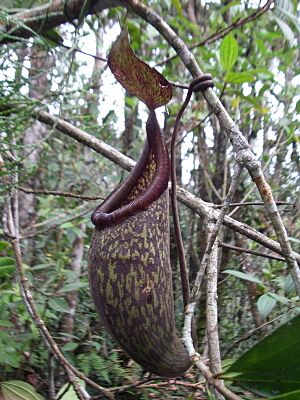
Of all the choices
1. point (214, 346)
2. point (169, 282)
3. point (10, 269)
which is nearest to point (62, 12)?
point (10, 269)

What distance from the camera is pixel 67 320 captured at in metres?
1.34

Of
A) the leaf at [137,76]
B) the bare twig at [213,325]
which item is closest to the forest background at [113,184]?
the bare twig at [213,325]

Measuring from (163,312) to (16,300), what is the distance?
22.3 inches

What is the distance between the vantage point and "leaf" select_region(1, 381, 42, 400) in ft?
3.05

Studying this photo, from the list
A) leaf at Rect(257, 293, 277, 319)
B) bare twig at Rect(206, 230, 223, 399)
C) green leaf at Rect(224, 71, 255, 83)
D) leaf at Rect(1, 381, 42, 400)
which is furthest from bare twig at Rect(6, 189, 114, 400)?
green leaf at Rect(224, 71, 255, 83)

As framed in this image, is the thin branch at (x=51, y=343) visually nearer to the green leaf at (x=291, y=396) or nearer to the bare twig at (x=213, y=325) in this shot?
the bare twig at (x=213, y=325)

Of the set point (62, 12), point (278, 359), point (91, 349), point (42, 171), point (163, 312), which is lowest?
point (278, 359)

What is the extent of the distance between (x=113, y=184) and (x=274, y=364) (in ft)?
6.26

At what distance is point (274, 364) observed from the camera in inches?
19.5

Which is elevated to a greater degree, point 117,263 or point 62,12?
point 62,12

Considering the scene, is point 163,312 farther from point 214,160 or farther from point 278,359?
point 214,160

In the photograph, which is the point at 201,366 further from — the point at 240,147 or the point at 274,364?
the point at 240,147

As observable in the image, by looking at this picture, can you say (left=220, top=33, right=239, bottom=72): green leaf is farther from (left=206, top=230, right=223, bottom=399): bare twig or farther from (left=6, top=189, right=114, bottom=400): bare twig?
(left=6, top=189, right=114, bottom=400): bare twig

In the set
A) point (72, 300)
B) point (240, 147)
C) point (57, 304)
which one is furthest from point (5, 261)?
point (240, 147)
